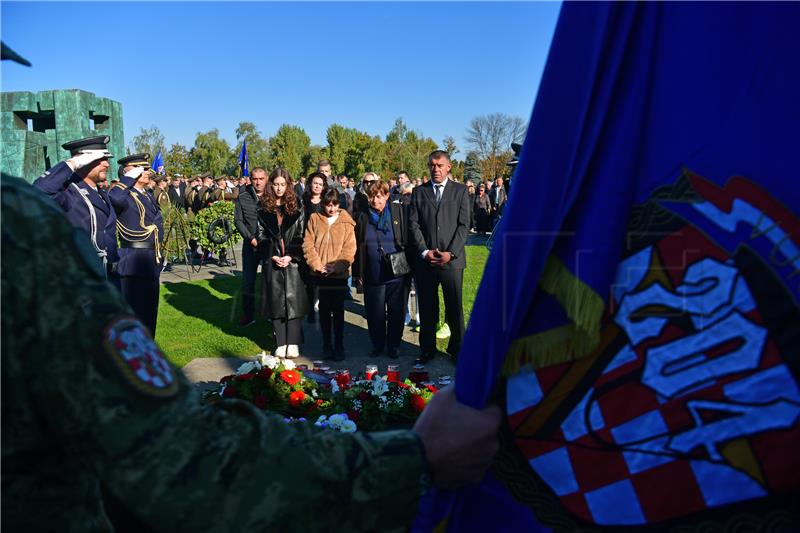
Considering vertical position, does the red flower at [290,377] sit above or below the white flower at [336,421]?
above

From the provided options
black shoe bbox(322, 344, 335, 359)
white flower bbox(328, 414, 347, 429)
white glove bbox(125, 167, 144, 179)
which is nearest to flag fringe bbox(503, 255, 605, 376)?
white flower bbox(328, 414, 347, 429)

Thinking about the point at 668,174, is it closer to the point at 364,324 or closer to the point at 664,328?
the point at 664,328

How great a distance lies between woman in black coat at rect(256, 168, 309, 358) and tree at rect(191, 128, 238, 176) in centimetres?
5693

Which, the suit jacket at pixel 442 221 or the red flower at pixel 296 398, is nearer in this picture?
the red flower at pixel 296 398

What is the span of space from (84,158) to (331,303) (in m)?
3.40

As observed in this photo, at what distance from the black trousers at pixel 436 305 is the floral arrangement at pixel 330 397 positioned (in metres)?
2.46

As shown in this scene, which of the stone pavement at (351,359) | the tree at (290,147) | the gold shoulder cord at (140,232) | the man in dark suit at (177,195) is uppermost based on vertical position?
the tree at (290,147)

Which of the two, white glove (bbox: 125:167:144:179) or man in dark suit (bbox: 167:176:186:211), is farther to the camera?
man in dark suit (bbox: 167:176:186:211)

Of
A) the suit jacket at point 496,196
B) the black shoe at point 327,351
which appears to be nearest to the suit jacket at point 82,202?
the black shoe at point 327,351

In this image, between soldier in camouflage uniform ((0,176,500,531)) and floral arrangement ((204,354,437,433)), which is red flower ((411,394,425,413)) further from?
soldier in camouflage uniform ((0,176,500,531))

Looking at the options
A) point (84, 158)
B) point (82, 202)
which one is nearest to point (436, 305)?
point (82, 202)

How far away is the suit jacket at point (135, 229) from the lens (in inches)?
284

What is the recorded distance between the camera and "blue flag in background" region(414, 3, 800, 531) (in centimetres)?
128

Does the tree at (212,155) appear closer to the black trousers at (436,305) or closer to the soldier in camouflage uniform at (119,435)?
the black trousers at (436,305)
